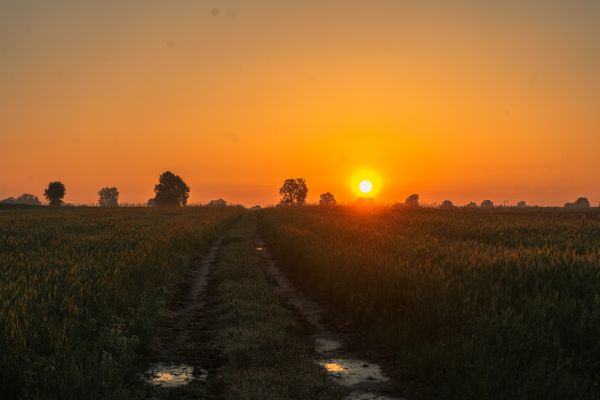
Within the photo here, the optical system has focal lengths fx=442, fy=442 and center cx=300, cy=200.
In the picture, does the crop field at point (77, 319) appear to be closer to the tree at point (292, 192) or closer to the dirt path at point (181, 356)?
the dirt path at point (181, 356)

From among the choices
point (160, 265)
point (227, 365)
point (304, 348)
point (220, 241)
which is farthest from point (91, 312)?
point (220, 241)

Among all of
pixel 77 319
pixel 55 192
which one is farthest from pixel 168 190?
pixel 77 319

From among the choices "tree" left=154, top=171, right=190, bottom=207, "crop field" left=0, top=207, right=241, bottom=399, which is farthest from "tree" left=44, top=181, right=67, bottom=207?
"crop field" left=0, top=207, right=241, bottom=399

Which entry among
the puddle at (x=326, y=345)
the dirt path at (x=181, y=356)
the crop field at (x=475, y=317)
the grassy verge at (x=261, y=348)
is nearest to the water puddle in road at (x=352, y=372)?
the grassy verge at (x=261, y=348)

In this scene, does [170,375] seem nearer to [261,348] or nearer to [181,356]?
[181,356]

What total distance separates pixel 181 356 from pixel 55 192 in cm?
Answer: 16883

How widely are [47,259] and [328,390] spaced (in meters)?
11.6

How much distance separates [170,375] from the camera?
26.4ft

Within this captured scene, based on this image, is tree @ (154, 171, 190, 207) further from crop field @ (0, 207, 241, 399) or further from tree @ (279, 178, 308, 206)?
crop field @ (0, 207, 241, 399)

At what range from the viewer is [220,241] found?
1264 inches

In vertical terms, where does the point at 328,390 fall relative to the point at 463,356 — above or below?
below

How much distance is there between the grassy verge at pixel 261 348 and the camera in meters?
7.04

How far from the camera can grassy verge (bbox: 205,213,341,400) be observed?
7.04 meters

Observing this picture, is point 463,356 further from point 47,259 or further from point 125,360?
point 47,259
